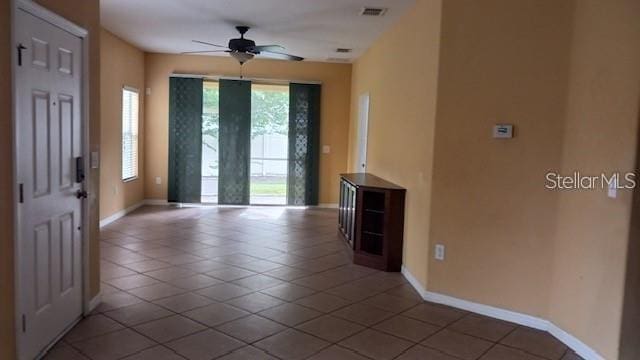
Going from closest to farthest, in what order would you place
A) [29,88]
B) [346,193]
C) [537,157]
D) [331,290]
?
[29,88]
[537,157]
[331,290]
[346,193]

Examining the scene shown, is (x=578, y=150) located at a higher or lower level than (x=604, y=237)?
higher

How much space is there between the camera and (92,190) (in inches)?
142

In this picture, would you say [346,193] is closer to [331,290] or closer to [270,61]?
[331,290]

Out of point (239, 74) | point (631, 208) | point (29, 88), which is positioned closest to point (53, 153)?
point (29, 88)

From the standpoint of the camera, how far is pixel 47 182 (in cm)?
292

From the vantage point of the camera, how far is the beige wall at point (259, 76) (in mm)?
8523

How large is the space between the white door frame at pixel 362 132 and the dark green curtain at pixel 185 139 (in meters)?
2.79

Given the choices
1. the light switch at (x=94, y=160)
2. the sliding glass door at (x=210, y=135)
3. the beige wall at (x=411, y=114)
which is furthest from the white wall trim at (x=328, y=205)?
the light switch at (x=94, y=160)

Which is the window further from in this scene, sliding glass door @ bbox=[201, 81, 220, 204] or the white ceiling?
sliding glass door @ bbox=[201, 81, 220, 204]

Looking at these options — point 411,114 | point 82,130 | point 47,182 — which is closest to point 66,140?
point 82,130

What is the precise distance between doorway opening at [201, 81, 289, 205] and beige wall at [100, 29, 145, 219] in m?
1.26

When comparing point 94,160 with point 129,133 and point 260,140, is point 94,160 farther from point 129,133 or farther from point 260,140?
point 260,140

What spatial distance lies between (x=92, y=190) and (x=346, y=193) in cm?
314

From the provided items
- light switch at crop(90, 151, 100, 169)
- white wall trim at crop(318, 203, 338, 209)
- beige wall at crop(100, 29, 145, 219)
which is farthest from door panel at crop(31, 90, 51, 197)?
white wall trim at crop(318, 203, 338, 209)
